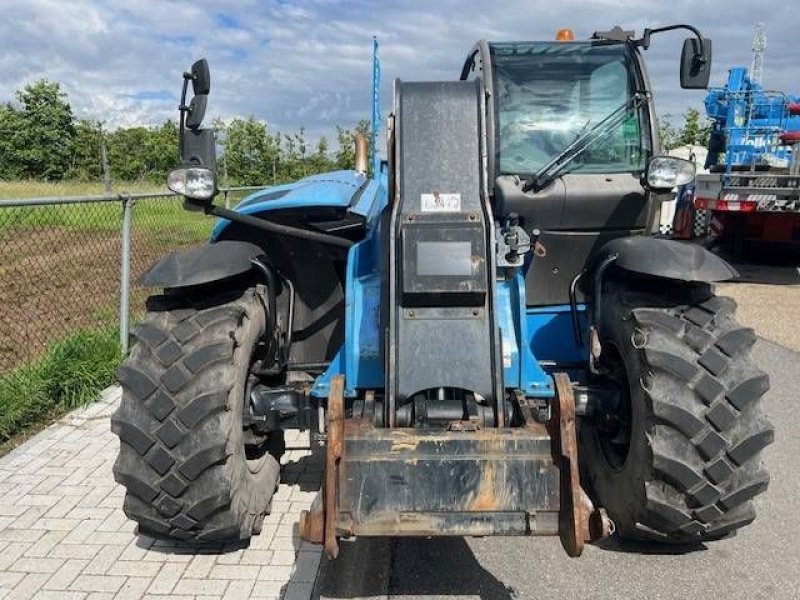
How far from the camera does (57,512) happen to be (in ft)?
13.5

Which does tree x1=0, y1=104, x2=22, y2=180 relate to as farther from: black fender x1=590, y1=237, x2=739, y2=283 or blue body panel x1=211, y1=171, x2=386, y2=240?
black fender x1=590, y1=237, x2=739, y2=283

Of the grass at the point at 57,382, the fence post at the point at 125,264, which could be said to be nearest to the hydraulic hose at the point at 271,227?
the grass at the point at 57,382

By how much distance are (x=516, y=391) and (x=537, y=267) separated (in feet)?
3.72

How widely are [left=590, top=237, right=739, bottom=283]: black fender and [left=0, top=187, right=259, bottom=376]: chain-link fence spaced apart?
12.4 feet

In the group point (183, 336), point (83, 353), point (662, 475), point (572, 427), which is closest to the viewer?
point (572, 427)

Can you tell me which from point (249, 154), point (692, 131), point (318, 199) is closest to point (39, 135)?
point (249, 154)

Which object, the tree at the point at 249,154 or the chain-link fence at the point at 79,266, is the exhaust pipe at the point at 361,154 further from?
the tree at the point at 249,154

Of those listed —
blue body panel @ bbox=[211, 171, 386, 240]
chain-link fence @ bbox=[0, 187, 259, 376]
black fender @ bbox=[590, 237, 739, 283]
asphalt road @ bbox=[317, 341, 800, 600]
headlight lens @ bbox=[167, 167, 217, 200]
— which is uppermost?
headlight lens @ bbox=[167, 167, 217, 200]

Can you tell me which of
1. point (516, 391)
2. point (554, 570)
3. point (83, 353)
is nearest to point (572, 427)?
point (516, 391)

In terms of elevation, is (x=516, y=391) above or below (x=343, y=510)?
above

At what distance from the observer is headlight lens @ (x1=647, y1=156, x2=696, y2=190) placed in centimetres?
353

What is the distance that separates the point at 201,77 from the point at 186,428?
155 cm

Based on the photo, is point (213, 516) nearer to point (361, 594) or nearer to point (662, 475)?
point (361, 594)

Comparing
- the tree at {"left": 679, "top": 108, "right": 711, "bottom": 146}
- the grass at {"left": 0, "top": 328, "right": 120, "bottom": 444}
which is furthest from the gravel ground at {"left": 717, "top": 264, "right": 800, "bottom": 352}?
the tree at {"left": 679, "top": 108, "right": 711, "bottom": 146}
